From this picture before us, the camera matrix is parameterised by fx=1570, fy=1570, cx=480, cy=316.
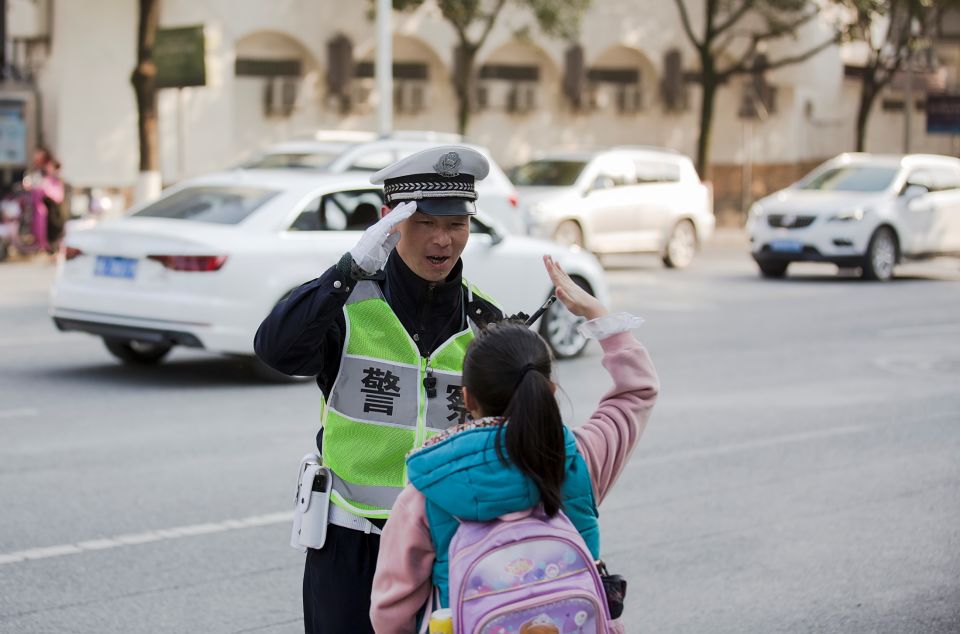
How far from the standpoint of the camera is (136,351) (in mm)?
11688

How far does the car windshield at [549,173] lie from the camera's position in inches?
862

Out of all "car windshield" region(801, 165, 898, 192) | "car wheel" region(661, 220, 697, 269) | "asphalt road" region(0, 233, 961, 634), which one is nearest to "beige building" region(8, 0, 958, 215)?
"car wheel" region(661, 220, 697, 269)

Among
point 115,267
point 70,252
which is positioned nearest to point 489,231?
point 115,267

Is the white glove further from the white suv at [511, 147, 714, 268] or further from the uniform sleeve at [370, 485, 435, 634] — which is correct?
the white suv at [511, 147, 714, 268]

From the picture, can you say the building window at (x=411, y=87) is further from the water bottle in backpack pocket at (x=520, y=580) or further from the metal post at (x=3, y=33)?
the water bottle in backpack pocket at (x=520, y=580)

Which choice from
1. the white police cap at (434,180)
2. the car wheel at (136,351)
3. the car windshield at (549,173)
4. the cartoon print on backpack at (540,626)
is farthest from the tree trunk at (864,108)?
the cartoon print on backpack at (540,626)

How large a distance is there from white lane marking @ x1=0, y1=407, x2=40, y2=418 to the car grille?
13.2m

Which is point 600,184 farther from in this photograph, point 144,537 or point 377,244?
point 377,244

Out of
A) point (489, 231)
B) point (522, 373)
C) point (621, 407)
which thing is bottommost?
point (489, 231)

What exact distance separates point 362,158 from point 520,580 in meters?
12.1

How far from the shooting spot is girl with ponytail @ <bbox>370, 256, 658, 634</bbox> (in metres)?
2.76

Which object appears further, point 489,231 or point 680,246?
point 680,246

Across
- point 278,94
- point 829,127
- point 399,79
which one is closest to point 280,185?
point 278,94

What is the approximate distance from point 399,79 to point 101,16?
22.6ft
